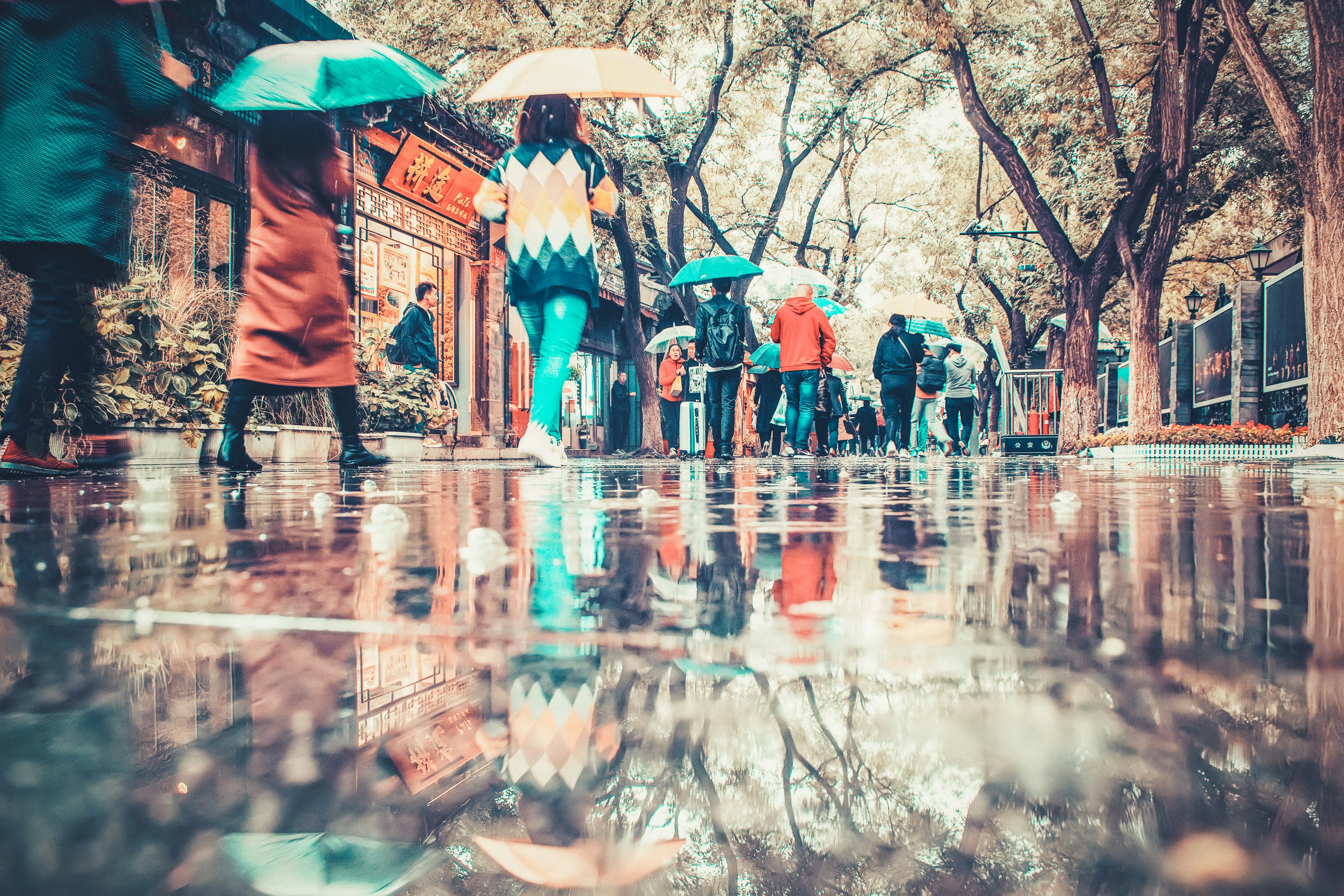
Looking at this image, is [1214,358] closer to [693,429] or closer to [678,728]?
[693,429]

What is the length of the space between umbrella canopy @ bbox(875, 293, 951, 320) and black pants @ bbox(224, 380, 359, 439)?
12337 millimetres

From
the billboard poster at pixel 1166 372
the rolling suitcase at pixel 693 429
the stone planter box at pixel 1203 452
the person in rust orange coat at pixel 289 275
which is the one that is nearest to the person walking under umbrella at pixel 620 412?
the rolling suitcase at pixel 693 429

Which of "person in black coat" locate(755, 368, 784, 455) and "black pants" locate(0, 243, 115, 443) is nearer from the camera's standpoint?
"black pants" locate(0, 243, 115, 443)

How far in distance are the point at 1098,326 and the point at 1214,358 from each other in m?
4.78

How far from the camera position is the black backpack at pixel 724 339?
10.4 metres

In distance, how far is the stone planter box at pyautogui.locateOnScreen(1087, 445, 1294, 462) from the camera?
34.0 ft

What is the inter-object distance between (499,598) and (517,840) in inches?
20.9

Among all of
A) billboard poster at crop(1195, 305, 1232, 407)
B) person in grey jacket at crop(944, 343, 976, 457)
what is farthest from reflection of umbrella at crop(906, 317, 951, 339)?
billboard poster at crop(1195, 305, 1232, 407)

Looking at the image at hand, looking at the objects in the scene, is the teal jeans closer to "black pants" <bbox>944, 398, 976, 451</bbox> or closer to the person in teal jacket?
the person in teal jacket

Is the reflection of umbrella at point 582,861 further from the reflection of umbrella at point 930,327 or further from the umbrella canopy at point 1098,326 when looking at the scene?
the reflection of umbrella at point 930,327

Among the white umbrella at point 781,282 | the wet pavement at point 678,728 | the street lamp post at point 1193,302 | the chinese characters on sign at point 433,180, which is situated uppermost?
the chinese characters on sign at point 433,180

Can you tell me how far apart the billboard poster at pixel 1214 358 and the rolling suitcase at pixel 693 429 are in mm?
9919

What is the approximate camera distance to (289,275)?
16.0 ft

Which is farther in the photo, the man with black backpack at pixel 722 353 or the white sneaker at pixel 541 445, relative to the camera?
the man with black backpack at pixel 722 353
